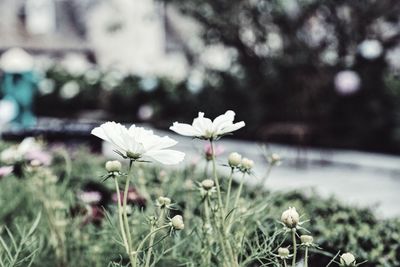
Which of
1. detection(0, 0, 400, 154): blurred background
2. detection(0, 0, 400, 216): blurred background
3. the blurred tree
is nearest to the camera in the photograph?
detection(0, 0, 400, 216): blurred background

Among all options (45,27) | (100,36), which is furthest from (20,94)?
(100,36)

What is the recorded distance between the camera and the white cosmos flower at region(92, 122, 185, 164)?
1628mm

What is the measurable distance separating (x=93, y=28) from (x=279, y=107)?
2535cm

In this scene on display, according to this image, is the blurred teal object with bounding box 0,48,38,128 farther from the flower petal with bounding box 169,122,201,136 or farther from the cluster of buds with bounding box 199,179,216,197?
the flower petal with bounding box 169,122,201,136

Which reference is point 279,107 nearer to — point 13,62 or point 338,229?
point 13,62

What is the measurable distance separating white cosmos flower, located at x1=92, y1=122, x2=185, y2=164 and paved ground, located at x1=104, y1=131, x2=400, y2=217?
6148 mm

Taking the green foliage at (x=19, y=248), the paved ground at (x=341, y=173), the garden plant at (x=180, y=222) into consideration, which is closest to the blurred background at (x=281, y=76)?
the paved ground at (x=341, y=173)

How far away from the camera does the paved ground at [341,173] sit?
28.5ft

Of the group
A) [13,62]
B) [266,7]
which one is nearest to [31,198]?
[13,62]

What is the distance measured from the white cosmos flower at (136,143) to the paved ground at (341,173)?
20.2 feet

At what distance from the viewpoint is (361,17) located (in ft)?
43.2

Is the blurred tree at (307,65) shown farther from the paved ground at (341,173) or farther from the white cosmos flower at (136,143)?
the white cosmos flower at (136,143)

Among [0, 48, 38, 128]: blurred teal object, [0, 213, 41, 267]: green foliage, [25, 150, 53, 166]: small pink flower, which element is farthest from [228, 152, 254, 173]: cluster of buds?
[0, 48, 38, 128]: blurred teal object

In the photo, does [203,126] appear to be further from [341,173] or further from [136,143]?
[341,173]
